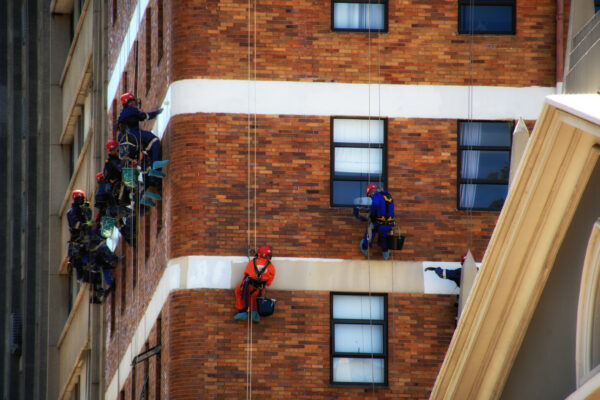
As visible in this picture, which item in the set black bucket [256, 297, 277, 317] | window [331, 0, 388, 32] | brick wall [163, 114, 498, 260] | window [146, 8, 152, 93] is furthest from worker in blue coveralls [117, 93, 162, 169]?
window [331, 0, 388, 32]

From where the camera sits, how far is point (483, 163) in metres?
34.6

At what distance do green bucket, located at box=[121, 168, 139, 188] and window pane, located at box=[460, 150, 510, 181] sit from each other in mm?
6972

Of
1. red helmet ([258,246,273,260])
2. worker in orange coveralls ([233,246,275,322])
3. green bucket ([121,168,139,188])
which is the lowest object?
worker in orange coveralls ([233,246,275,322])

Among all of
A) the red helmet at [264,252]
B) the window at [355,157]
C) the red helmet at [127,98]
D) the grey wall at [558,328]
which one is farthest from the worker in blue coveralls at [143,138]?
the grey wall at [558,328]

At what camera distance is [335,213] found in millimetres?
33844

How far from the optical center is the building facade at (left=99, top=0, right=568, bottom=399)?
3331 centimetres

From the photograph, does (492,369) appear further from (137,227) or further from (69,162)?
(69,162)

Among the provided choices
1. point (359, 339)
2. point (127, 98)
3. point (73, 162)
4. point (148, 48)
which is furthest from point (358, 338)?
point (73, 162)

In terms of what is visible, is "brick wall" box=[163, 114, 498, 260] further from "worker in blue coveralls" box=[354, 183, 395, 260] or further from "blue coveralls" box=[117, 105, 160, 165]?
"blue coveralls" box=[117, 105, 160, 165]

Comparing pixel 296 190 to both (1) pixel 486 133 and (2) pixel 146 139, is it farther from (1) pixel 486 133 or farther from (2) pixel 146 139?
(1) pixel 486 133

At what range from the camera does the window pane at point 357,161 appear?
34.2 meters

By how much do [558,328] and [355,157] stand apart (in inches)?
453

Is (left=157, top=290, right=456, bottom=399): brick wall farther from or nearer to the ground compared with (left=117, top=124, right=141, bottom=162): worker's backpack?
nearer to the ground

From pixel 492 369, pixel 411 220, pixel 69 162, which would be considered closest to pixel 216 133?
pixel 411 220
